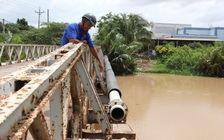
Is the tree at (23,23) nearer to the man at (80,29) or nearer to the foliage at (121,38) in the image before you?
the foliage at (121,38)

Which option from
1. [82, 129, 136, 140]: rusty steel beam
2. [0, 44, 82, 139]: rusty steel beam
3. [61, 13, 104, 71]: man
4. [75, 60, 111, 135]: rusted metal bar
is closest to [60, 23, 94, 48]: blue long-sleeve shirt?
[61, 13, 104, 71]: man

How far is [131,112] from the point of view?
31.6 ft

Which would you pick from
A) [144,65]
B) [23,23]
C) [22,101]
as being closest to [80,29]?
[22,101]

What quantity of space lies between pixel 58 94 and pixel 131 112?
8.18 m

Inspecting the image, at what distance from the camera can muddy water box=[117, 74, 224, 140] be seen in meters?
7.46

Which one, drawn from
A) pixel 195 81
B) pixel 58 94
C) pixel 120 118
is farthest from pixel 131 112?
pixel 195 81

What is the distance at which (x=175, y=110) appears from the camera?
32.5ft

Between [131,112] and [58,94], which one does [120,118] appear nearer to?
[58,94]

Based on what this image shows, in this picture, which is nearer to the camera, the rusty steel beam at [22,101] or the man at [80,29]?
the rusty steel beam at [22,101]

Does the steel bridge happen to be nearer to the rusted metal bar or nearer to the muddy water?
the rusted metal bar

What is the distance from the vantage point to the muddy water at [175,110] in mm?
7457

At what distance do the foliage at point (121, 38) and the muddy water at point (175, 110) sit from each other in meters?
2.05

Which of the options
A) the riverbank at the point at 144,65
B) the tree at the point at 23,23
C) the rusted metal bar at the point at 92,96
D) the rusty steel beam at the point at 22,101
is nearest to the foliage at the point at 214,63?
the riverbank at the point at 144,65

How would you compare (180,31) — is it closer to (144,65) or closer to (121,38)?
(144,65)
